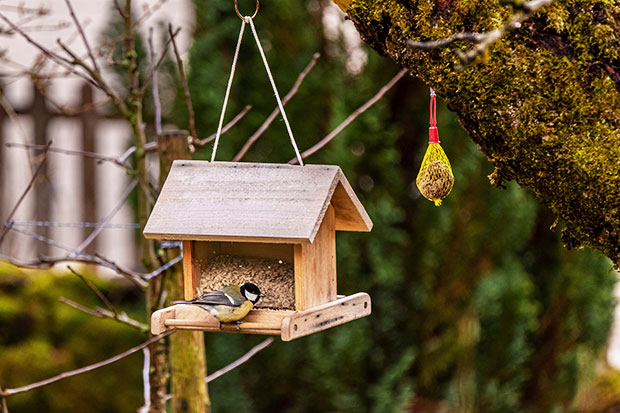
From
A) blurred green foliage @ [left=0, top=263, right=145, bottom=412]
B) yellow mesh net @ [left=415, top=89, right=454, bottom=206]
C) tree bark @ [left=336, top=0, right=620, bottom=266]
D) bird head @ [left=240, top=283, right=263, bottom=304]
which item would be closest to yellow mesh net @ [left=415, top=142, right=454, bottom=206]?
yellow mesh net @ [left=415, top=89, right=454, bottom=206]

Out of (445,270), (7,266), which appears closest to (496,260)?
(445,270)

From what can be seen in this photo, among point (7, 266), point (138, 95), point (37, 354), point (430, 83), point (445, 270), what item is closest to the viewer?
point (430, 83)

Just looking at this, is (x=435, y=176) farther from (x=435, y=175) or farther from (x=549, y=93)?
(x=549, y=93)

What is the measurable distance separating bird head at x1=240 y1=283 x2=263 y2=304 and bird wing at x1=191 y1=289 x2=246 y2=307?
0.02m

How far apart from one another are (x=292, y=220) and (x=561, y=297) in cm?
311

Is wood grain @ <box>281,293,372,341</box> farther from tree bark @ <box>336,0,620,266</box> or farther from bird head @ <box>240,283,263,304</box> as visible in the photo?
tree bark @ <box>336,0,620,266</box>

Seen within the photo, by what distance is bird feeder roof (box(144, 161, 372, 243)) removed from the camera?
189 centimetres

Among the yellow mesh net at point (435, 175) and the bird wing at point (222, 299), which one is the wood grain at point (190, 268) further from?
the yellow mesh net at point (435, 175)

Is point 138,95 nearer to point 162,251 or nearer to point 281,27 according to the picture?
point 162,251

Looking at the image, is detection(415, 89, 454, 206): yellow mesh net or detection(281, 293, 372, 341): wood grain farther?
detection(415, 89, 454, 206): yellow mesh net

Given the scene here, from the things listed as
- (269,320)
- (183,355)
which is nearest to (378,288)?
(183,355)

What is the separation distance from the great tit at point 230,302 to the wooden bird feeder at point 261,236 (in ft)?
0.14

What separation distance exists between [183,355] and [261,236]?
104 centimetres

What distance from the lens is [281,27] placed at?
418 cm
